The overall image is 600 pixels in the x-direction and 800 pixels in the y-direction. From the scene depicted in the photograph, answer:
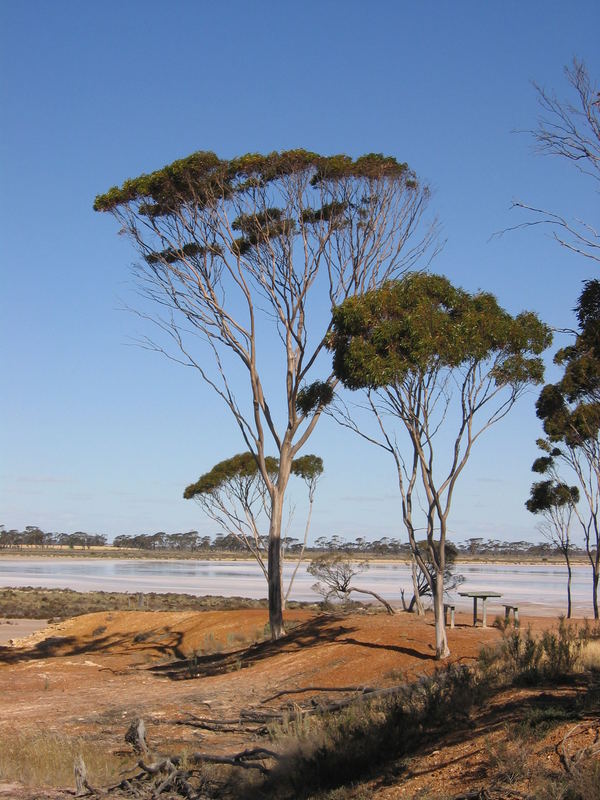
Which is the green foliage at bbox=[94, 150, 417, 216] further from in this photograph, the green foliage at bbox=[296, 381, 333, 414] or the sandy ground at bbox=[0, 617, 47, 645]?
the sandy ground at bbox=[0, 617, 47, 645]

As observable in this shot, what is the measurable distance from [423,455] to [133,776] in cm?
855

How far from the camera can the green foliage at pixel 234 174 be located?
2211 centimetres

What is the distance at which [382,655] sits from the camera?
17438mm

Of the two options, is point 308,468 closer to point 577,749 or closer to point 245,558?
point 577,749

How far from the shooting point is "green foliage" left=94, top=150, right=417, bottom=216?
2211cm

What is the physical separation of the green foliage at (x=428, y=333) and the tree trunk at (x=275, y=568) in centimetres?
561

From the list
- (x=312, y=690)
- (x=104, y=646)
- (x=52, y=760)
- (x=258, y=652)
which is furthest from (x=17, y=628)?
(x=52, y=760)

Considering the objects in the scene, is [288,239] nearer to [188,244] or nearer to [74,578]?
[188,244]

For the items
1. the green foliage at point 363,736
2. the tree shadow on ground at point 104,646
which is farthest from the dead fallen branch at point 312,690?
the tree shadow on ground at point 104,646

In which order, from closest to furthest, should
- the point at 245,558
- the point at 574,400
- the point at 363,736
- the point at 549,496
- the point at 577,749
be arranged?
the point at 577,749, the point at 363,736, the point at 574,400, the point at 549,496, the point at 245,558

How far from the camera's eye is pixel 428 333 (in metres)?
16.6

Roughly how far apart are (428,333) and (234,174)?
27.3 ft

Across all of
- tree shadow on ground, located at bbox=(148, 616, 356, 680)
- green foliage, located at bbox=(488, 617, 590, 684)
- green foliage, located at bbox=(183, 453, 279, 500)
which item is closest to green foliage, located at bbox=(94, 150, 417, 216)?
tree shadow on ground, located at bbox=(148, 616, 356, 680)

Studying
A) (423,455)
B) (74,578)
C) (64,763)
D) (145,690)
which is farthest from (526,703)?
(74,578)
